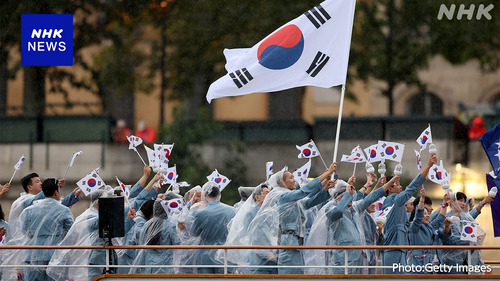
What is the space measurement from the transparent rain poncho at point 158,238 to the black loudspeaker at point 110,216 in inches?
34.8

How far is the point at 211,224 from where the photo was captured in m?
10.1

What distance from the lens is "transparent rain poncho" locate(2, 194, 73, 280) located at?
10.3 meters

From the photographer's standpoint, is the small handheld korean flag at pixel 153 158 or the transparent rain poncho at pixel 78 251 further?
the small handheld korean flag at pixel 153 158

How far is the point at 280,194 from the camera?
380 inches

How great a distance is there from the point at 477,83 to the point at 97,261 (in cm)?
1239

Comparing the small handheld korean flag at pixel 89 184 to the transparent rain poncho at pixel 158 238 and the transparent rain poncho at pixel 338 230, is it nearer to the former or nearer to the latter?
the transparent rain poncho at pixel 158 238

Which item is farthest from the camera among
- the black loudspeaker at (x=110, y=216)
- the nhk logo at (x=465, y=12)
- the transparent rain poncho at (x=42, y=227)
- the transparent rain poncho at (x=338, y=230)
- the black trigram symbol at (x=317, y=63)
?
the nhk logo at (x=465, y=12)

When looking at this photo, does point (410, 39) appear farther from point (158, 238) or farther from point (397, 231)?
point (158, 238)

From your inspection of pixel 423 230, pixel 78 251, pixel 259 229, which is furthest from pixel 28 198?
pixel 423 230

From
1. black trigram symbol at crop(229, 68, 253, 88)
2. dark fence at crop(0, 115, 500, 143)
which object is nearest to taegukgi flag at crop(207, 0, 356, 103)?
black trigram symbol at crop(229, 68, 253, 88)

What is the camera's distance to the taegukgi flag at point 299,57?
396 inches

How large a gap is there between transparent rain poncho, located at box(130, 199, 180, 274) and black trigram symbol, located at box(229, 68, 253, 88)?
143 centimetres

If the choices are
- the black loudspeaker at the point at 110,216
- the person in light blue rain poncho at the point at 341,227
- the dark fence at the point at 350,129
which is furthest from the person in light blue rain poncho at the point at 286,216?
the dark fence at the point at 350,129

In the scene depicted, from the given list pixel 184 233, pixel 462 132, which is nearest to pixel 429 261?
pixel 184 233
